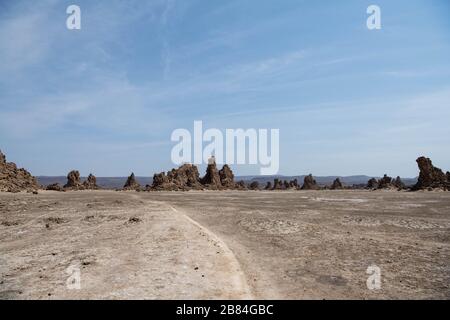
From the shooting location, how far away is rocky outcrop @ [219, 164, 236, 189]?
10381 centimetres

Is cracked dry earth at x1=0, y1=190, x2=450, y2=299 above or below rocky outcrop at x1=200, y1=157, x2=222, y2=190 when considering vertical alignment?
below

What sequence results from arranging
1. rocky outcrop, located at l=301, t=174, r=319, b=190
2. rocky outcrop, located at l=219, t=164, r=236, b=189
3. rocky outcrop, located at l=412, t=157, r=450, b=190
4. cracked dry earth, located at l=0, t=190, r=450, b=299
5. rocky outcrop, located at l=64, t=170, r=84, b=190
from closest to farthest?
cracked dry earth, located at l=0, t=190, r=450, b=299 → rocky outcrop, located at l=412, t=157, r=450, b=190 → rocky outcrop, located at l=64, t=170, r=84, b=190 → rocky outcrop, located at l=219, t=164, r=236, b=189 → rocky outcrop, located at l=301, t=174, r=319, b=190

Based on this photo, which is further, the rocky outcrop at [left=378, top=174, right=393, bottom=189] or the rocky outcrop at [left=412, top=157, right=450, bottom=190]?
the rocky outcrop at [left=378, top=174, right=393, bottom=189]

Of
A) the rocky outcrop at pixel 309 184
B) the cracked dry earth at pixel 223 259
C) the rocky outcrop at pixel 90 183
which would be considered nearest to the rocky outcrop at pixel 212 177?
the rocky outcrop at pixel 90 183

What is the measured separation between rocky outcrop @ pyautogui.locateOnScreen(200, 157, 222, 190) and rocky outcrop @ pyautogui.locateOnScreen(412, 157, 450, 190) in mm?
46594

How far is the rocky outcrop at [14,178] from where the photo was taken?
196ft

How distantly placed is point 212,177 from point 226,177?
7040 millimetres

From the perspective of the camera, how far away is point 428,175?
3120 inches

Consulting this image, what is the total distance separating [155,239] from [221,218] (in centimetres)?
1023

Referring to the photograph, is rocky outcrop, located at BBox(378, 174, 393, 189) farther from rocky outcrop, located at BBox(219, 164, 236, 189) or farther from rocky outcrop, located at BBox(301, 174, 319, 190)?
Result: rocky outcrop, located at BBox(219, 164, 236, 189)

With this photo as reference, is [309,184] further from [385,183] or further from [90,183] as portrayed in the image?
[90,183]

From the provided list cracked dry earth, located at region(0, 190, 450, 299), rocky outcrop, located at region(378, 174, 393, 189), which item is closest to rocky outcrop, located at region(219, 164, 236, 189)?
rocky outcrop, located at region(378, 174, 393, 189)
